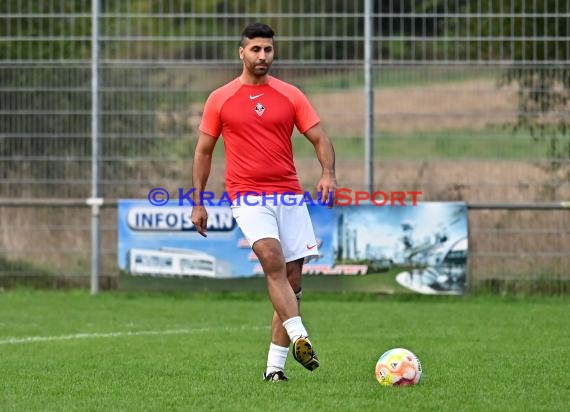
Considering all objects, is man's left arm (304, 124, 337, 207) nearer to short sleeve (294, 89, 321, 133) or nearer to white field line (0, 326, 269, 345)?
short sleeve (294, 89, 321, 133)

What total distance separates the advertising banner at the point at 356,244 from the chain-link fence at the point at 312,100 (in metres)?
0.37

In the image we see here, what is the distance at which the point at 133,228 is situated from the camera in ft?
55.1

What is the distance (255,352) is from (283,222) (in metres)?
2.32

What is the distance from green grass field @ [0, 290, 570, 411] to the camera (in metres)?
7.69

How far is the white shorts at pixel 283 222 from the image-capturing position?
8.43m

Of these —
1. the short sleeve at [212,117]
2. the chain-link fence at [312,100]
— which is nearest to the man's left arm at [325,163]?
the short sleeve at [212,117]

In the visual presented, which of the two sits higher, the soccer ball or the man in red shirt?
the man in red shirt

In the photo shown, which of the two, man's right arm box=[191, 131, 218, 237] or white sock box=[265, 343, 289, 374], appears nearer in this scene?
white sock box=[265, 343, 289, 374]

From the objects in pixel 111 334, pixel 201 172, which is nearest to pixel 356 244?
pixel 111 334

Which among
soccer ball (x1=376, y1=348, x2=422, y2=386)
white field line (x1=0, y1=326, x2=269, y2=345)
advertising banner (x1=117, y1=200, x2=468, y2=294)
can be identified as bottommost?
white field line (x1=0, y1=326, x2=269, y2=345)

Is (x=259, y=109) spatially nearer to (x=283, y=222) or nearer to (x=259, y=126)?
(x=259, y=126)

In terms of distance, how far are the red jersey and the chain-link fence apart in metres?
8.04

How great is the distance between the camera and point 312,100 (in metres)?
16.7

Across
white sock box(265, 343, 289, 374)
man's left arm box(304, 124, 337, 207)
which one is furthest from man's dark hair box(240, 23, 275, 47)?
white sock box(265, 343, 289, 374)
